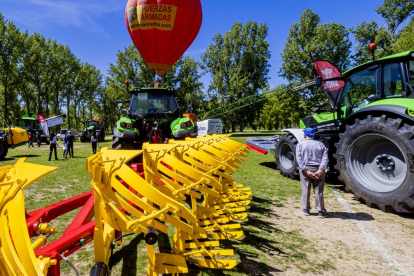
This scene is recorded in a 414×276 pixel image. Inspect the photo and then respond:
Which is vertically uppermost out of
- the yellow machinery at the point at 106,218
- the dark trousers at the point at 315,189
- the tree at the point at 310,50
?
the tree at the point at 310,50

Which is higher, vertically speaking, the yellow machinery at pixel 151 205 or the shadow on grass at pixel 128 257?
the yellow machinery at pixel 151 205

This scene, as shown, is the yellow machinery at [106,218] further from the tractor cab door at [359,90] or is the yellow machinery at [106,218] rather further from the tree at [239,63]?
the tree at [239,63]

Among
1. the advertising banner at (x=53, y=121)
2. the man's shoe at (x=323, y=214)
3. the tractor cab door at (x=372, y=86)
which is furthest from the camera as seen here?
the advertising banner at (x=53, y=121)

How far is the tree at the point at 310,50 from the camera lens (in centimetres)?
2461

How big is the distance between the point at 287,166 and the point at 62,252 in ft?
20.4

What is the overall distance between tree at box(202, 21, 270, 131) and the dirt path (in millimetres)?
27784

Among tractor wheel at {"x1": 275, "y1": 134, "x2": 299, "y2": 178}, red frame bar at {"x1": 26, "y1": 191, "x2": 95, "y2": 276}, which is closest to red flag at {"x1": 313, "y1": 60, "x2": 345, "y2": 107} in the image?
tractor wheel at {"x1": 275, "y1": 134, "x2": 299, "y2": 178}

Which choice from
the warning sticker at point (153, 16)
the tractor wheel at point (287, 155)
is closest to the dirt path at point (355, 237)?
the tractor wheel at point (287, 155)

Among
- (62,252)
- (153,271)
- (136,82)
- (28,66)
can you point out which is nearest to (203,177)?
(153,271)

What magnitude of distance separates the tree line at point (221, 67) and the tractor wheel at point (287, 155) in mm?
19205

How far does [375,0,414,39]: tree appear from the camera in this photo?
1011 inches

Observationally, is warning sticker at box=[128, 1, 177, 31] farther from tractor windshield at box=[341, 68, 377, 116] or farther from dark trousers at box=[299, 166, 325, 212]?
dark trousers at box=[299, 166, 325, 212]

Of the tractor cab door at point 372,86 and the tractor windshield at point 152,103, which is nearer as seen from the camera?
the tractor cab door at point 372,86

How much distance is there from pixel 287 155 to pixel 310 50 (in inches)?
870
